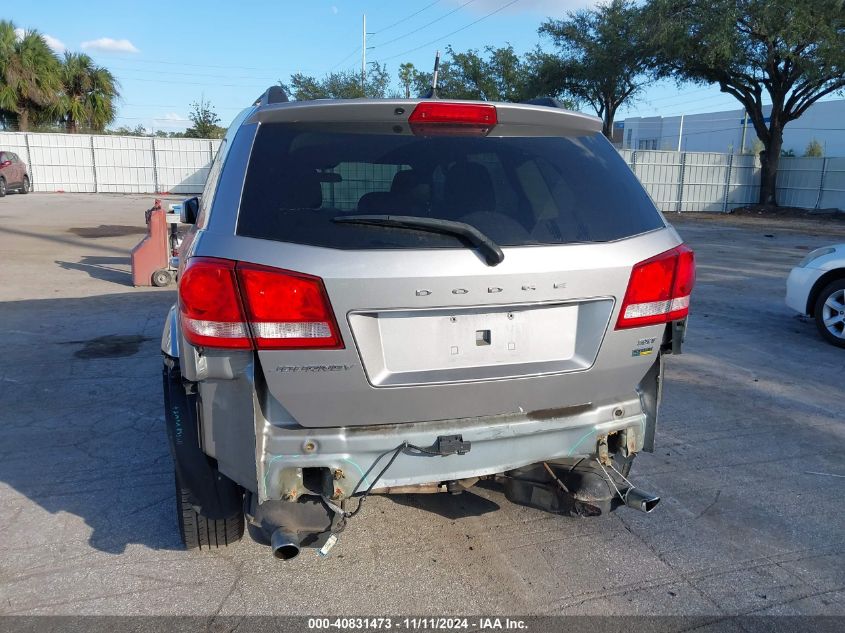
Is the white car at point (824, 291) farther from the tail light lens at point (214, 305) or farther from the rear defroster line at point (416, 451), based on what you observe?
the tail light lens at point (214, 305)

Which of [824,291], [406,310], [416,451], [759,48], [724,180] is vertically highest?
[759,48]

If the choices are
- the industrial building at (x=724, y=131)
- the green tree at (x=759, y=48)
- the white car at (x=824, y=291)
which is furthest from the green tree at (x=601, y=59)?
the white car at (x=824, y=291)

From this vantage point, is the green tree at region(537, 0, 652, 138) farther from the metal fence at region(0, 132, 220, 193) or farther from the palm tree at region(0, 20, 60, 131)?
the palm tree at region(0, 20, 60, 131)

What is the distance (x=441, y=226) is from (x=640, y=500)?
4.98ft

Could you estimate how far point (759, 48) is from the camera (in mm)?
25609

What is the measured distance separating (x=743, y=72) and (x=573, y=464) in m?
28.1

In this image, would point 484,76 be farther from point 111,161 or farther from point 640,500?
point 640,500

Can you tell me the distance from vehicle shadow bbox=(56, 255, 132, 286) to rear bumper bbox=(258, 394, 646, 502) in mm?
8707

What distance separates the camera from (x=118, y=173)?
32031 millimetres

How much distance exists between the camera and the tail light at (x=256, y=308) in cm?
239

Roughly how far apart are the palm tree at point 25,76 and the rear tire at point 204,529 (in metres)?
41.9

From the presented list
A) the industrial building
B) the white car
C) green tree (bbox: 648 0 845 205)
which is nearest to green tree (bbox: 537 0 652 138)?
green tree (bbox: 648 0 845 205)

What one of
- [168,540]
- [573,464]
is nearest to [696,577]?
[573,464]

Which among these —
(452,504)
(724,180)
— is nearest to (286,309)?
(452,504)
